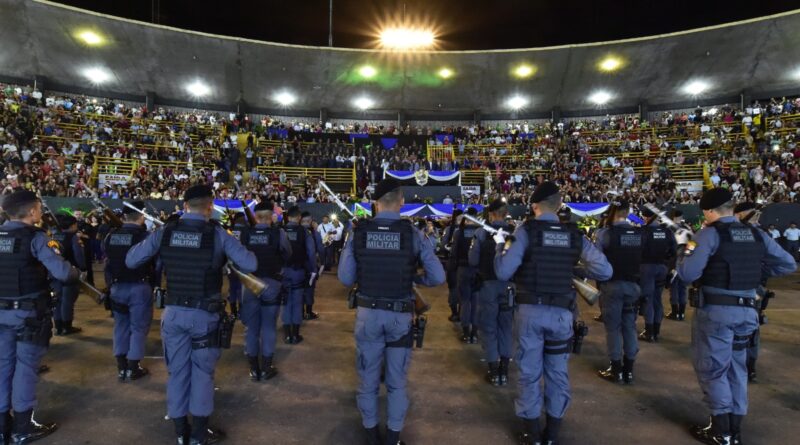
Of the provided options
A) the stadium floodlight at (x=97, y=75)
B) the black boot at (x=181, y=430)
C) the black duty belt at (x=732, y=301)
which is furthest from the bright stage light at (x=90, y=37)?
the black duty belt at (x=732, y=301)

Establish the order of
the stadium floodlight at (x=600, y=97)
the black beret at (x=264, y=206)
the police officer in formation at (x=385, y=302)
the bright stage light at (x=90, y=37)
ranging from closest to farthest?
the police officer in formation at (x=385, y=302)
the black beret at (x=264, y=206)
the bright stage light at (x=90, y=37)
the stadium floodlight at (x=600, y=97)

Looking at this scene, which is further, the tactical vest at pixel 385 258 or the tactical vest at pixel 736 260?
the tactical vest at pixel 736 260

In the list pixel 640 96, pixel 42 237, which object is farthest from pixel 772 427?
pixel 640 96

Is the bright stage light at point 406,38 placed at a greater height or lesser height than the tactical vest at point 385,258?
greater

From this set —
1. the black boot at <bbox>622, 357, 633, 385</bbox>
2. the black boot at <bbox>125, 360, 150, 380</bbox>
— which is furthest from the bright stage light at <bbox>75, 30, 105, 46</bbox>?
the black boot at <bbox>622, 357, 633, 385</bbox>

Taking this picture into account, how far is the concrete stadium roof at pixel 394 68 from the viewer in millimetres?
23844

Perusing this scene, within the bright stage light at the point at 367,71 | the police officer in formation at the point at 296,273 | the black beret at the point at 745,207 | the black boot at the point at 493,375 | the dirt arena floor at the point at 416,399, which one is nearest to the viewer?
the dirt arena floor at the point at 416,399

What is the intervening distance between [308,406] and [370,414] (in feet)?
4.26

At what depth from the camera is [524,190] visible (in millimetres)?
24047

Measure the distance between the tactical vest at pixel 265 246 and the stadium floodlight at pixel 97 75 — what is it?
26.9 metres

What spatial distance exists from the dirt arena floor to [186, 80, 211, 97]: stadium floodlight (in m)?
24.5

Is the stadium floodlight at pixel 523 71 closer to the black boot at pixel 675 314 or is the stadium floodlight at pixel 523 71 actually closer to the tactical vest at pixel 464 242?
the black boot at pixel 675 314

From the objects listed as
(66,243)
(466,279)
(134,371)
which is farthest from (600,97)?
(134,371)

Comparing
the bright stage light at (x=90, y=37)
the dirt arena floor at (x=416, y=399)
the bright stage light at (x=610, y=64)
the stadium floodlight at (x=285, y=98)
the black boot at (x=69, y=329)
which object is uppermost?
the bright stage light at (x=90, y=37)
